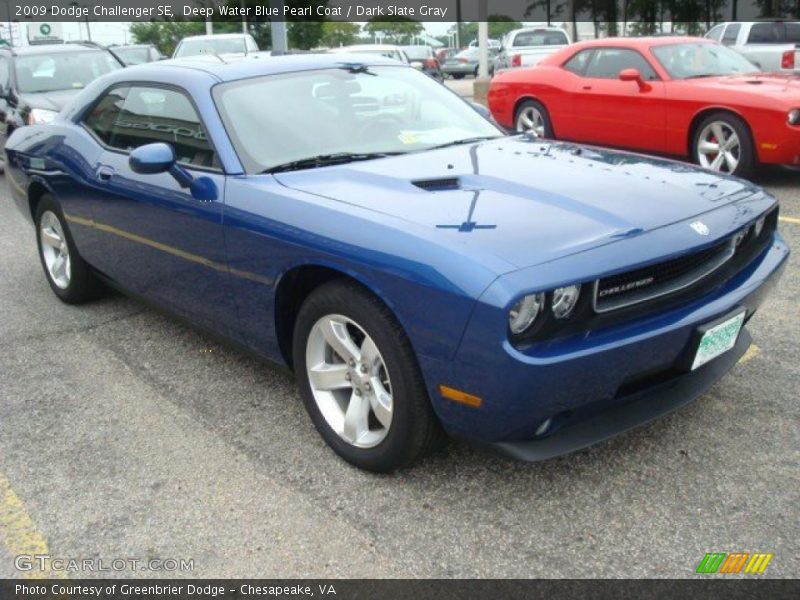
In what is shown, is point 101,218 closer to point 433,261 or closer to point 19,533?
point 19,533

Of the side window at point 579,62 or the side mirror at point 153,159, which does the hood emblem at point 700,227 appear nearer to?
the side mirror at point 153,159

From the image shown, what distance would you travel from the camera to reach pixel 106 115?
15.7 feet

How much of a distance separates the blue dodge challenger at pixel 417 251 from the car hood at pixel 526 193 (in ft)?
0.04

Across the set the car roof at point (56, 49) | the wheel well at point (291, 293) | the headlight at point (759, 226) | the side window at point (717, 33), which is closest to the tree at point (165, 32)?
the side window at point (717, 33)

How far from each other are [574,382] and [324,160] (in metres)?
1.60

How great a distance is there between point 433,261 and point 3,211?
744 cm

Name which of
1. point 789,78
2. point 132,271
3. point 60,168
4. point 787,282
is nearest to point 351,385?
point 132,271

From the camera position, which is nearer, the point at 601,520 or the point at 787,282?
the point at 601,520

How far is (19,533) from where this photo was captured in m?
2.95

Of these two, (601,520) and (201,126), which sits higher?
(201,126)

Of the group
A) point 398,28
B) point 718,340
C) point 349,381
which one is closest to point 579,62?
point 718,340

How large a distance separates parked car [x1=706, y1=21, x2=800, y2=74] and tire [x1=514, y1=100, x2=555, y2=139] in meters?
7.17

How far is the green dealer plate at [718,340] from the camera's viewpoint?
114 inches

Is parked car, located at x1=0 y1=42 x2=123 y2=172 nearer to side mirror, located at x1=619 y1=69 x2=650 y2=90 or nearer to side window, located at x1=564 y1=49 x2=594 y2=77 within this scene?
side window, located at x1=564 y1=49 x2=594 y2=77
